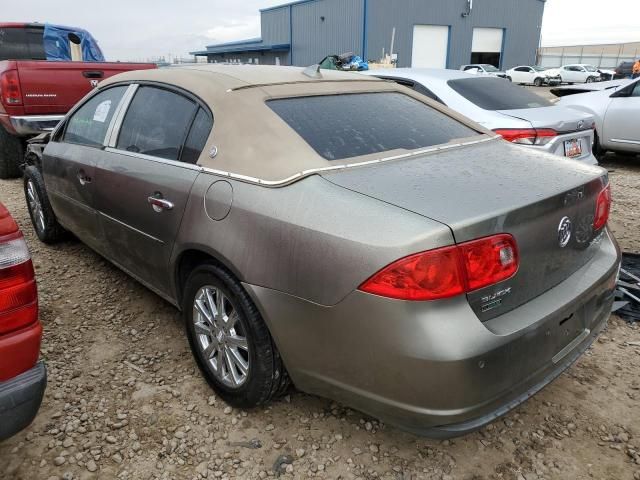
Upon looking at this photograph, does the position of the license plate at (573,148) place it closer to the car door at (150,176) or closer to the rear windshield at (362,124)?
the rear windshield at (362,124)

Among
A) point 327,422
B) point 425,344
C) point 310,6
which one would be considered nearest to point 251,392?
point 327,422

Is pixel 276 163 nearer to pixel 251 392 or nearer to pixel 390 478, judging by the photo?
pixel 251 392

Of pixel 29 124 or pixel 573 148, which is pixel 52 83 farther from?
pixel 573 148

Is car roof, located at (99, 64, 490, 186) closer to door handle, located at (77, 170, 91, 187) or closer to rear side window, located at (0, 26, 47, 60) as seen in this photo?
door handle, located at (77, 170, 91, 187)

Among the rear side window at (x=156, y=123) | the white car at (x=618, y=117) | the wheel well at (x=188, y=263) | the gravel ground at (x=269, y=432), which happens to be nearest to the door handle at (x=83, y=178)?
the rear side window at (x=156, y=123)

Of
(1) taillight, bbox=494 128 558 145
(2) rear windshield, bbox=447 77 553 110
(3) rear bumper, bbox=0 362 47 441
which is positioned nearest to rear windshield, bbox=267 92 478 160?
(3) rear bumper, bbox=0 362 47 441

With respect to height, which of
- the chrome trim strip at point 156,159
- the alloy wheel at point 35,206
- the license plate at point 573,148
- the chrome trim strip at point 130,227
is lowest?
the alloy wheel at point 35,206

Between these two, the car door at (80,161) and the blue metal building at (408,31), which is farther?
the blue metal building at (408,31)

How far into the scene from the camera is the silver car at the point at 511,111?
4.54m

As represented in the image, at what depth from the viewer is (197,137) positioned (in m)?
2.49

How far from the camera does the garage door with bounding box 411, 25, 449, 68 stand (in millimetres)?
33156

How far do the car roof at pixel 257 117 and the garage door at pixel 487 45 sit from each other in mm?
36807

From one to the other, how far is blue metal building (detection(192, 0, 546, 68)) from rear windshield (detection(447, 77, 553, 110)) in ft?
81.2

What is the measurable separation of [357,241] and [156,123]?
5.37 ft
